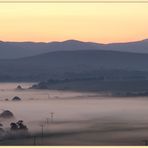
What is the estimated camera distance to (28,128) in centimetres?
1083

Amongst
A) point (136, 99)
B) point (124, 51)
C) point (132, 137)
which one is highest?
point (124, 51)

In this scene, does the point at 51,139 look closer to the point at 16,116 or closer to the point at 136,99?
the point at 16,116

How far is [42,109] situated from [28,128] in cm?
40

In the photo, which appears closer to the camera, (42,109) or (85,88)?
(42,109)

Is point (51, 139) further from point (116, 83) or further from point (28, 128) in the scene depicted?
point (116, 83)

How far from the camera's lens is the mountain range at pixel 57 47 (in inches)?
444

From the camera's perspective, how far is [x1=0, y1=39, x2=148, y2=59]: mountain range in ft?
37.0

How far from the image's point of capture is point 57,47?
447 inches

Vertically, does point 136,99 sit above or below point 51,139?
above

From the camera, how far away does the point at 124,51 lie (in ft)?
38.3

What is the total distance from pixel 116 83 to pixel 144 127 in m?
1.27

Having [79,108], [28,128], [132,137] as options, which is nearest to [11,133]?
[28,128]

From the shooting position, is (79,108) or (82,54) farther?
(82,54)

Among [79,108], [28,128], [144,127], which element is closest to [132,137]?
[144,127]
